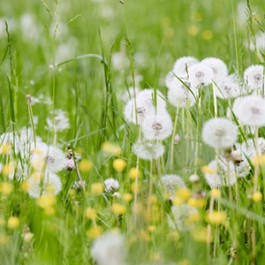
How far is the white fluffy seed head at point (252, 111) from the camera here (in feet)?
7.30

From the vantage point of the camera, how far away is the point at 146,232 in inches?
78.2

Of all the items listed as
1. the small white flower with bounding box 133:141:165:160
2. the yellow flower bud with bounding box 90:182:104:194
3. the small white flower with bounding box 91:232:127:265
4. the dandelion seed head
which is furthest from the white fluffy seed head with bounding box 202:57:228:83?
the small white flower with bounding box 91:232:127:265

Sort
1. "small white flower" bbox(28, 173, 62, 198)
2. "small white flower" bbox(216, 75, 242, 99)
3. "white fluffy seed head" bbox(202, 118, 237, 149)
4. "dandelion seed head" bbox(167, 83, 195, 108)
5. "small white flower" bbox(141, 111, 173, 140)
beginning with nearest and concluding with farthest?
"white fluffy seed head" bbox(202, 118, 237, 149) < "small white flower" bbox(28, 173, 62, 198) < "small white flower" bbox(141, 111, 173, 140) < "dandelion seed head" bbox(167, 83, 195, 108) < "small white flower" bbox(216, 75, 242, 99)

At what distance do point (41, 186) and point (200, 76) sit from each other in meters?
0.68

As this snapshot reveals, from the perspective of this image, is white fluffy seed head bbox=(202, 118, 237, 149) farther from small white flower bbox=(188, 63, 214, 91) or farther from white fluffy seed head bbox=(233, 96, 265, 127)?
small white flower bbox=(188, 63, 214, 91)

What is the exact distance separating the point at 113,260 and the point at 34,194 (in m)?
0.94

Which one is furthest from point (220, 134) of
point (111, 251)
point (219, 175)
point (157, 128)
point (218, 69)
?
point (111, 251)

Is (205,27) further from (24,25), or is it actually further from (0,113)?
(0,113)

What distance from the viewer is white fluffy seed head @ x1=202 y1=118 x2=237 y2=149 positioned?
2104 mm

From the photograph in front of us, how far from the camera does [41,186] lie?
2.21m

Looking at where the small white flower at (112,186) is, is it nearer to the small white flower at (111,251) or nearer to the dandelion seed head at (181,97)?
the dandelion seed head at (181,97)

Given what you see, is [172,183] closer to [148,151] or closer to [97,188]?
[148,151]

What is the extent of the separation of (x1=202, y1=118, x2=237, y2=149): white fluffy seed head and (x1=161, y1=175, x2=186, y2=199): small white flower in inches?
5.6

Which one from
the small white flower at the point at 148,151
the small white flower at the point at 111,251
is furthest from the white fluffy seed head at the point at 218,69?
the small white flower at the point at 111,251
